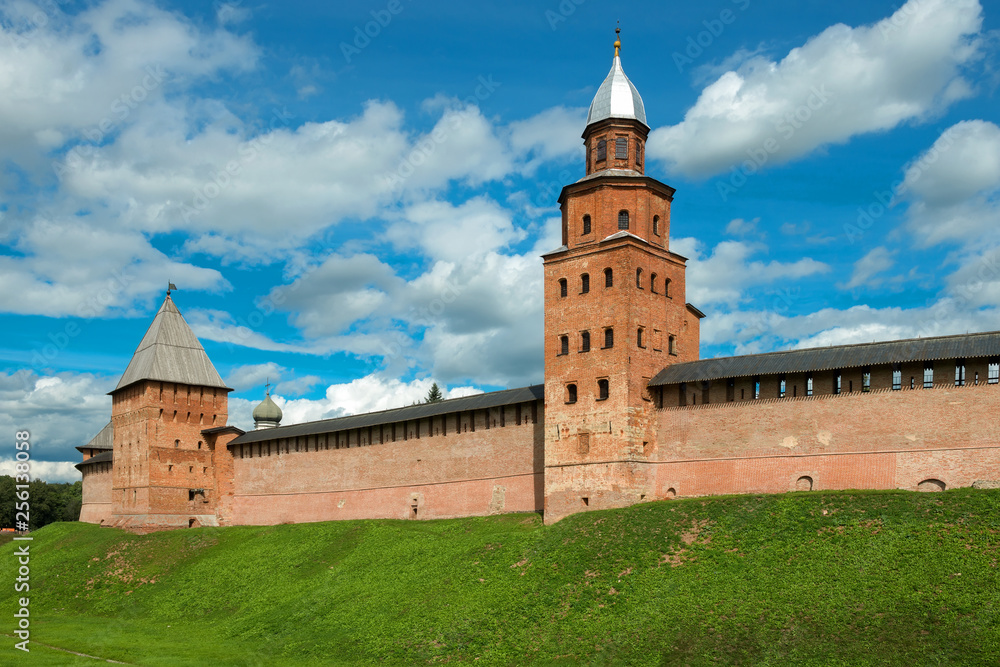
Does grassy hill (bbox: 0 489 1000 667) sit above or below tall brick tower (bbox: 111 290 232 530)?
below

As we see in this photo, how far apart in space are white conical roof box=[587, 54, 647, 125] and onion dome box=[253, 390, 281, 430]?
30.6 metres

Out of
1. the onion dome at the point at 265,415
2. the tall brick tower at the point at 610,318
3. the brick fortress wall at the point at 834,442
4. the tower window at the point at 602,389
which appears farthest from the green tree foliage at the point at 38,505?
the brick fortress wall at the point at 834,442

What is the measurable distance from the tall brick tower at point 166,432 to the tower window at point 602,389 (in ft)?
87.7

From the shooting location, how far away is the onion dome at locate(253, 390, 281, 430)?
5547cm

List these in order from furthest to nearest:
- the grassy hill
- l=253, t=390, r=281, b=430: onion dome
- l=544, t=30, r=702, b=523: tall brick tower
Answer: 1. l=253, t=390, r=281, b=430: onion dome
2. l=544, t=30, r=702, b=523: tall brick tower
3. the grassy hill

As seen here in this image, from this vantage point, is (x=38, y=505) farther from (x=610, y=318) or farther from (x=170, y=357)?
(x=610, y=318)

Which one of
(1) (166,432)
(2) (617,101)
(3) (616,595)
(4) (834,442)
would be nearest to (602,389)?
(4) (834,442)

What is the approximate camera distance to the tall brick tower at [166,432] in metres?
46.7

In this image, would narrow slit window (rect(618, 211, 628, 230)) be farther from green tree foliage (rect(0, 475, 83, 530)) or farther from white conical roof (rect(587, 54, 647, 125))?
green tree foliage (rect(0, 475, 83, 530))

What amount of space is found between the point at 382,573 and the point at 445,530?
13.0ft

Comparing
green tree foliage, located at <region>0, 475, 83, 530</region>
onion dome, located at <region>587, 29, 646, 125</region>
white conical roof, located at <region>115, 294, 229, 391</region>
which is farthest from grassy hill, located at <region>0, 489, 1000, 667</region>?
green tree foliage, located at <region>0, 475, 83, 530</region>

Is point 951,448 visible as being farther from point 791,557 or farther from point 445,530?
point 445,530

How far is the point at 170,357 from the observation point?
163 ft

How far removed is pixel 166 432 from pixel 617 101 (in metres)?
29.8
